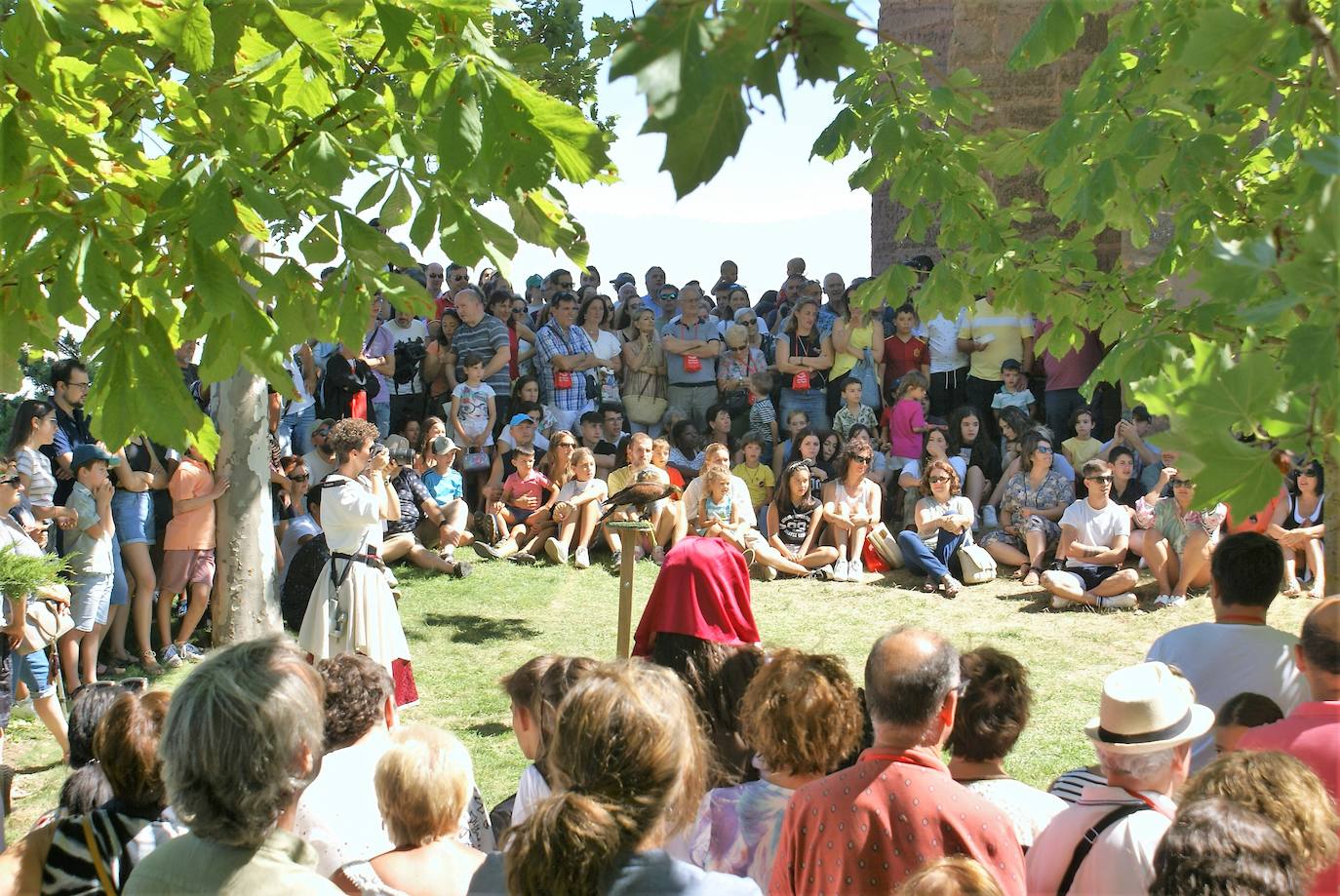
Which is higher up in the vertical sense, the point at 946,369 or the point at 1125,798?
the point at 946,369

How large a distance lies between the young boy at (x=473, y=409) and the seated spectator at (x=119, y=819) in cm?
853

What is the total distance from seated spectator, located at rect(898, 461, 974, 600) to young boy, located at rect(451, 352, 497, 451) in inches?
157

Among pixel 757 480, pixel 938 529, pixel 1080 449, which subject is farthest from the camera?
pixel 757 480

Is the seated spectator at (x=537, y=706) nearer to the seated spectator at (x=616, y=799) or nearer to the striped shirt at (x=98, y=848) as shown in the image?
the striped shirt at (x=98, y=848)

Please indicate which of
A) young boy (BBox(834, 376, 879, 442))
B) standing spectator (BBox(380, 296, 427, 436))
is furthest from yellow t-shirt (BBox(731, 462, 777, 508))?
standing spectator (BBox(380, 296, 427, 436))

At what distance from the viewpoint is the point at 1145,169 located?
4574 mm

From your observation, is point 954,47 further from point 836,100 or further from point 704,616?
point 704,616

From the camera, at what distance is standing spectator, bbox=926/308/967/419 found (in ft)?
40.0

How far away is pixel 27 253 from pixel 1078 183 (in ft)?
12.9

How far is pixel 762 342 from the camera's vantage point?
13.4 meters

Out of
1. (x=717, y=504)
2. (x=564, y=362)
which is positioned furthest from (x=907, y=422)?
(x=564, y=362)

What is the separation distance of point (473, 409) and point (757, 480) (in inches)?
108

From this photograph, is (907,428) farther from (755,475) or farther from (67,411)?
(67,411)

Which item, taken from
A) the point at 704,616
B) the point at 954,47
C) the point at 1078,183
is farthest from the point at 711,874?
the point at 954,47
